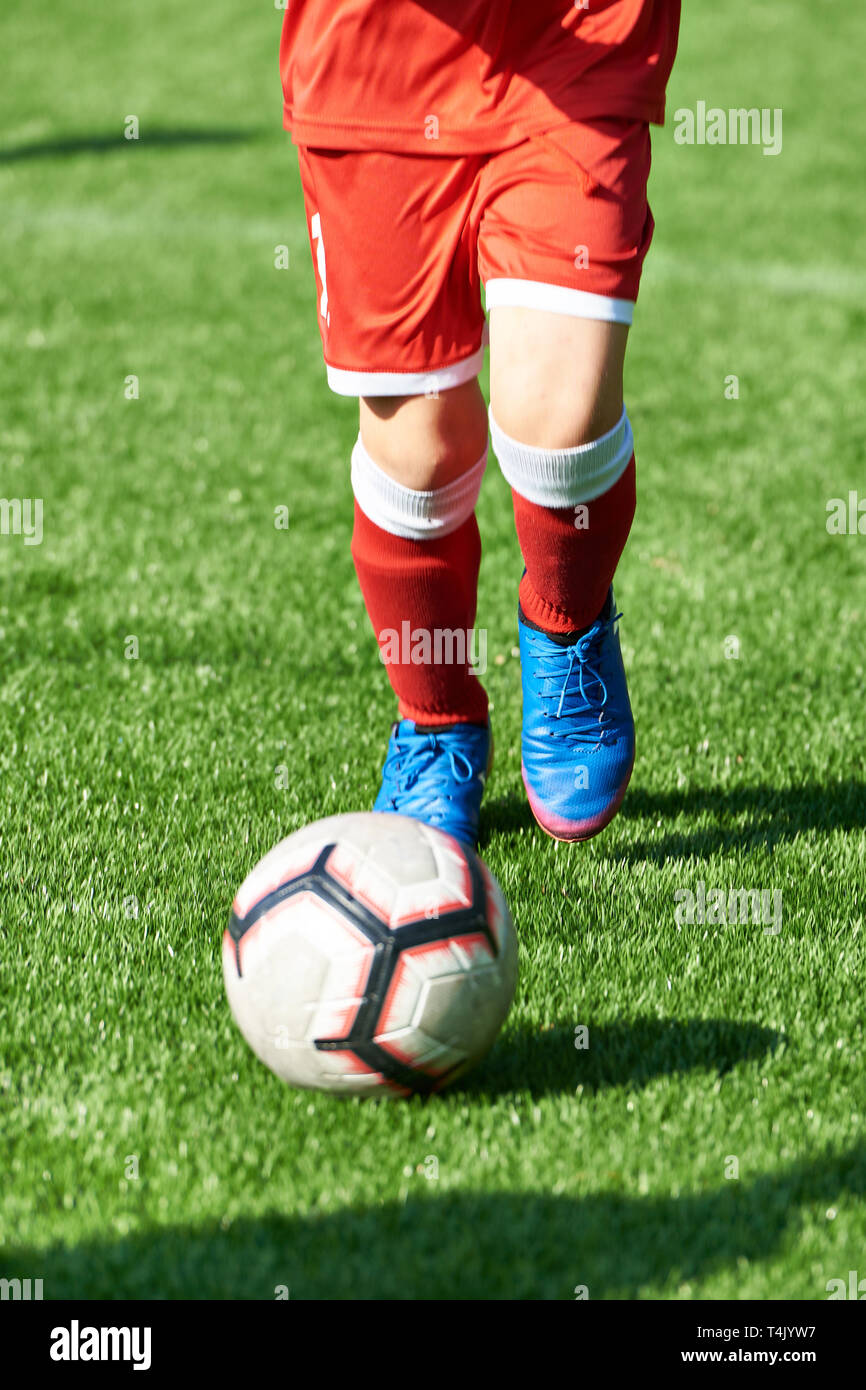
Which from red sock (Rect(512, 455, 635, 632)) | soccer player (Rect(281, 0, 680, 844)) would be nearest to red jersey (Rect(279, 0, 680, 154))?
soccer player (Rect(281, 0, 680, 844))

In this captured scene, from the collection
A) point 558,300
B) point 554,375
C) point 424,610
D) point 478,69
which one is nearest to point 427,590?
point 424,610

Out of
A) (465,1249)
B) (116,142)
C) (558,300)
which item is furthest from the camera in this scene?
(116,142)

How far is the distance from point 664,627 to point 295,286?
582 centimetres

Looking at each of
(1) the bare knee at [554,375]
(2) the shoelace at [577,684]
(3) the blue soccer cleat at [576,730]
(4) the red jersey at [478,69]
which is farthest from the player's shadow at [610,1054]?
(4) the red jersey at [478,69]

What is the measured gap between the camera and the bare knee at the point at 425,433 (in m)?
2.89

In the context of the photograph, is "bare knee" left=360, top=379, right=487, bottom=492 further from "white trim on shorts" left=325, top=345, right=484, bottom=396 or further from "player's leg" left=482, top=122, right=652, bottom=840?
"player's leg" left=482, top=122, right=652, bottom=840

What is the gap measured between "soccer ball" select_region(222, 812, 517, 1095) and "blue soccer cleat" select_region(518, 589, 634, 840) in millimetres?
710

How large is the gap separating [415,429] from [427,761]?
713 mm

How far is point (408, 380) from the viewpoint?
2816 millimetres

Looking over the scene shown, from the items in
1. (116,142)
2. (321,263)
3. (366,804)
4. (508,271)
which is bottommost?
(116,142)

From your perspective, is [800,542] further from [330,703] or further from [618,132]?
[618,132]

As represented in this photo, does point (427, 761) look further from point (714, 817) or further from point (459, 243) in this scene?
point (459, 243)

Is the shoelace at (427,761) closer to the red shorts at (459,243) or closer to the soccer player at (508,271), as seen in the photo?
the soccer player at (508,271)
